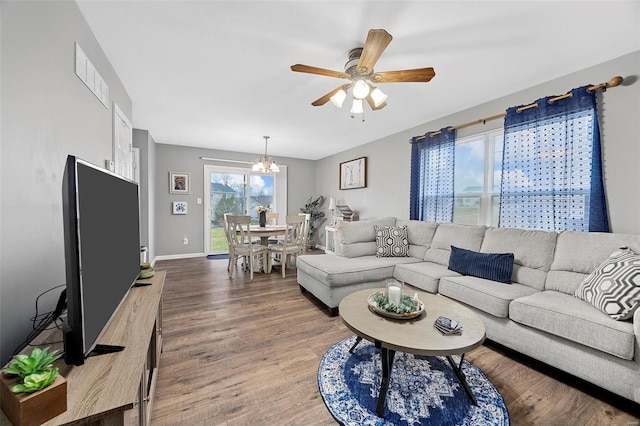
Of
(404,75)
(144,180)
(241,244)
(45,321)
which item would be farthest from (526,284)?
(144,180)

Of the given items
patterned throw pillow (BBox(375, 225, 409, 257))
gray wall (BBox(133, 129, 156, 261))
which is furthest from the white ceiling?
patterned throw pillow (BBox(375, 225, 409, 257))

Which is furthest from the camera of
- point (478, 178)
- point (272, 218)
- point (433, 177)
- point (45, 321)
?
point (272, 218)

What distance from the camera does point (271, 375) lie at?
5.75ft

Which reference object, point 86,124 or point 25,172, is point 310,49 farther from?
point 25,172

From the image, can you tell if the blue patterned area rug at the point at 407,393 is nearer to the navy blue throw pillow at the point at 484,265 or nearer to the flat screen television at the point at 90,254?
the navy blue throw pillow at the point at 484,265

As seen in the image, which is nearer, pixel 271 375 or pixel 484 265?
pixel 271 375

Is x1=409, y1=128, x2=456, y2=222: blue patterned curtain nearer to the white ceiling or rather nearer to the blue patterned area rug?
the white ceiling

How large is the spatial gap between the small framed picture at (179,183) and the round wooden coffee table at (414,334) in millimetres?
4947

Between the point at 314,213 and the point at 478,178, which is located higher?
the point at 478,178

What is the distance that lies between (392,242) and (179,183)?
464 cm

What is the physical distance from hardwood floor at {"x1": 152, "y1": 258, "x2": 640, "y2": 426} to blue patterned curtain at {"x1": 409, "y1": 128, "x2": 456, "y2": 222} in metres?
1.94

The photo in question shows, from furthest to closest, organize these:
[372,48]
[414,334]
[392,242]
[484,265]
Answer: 1. [392,242]
2. [484,265]
3. [372,48]
4. [414,334]

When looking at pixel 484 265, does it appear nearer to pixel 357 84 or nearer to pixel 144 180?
pixel 357 84

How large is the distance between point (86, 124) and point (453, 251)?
11.4ft
